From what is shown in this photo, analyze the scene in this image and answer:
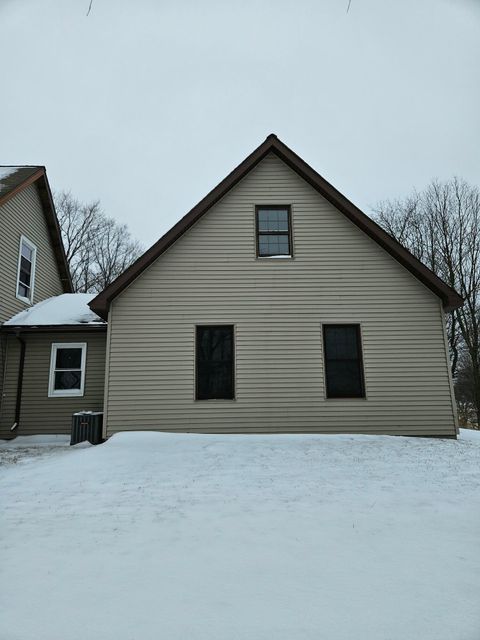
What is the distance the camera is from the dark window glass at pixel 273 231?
11.5m

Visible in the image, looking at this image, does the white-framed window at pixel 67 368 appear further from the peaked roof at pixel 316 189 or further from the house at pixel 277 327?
the house at pixel 277 327

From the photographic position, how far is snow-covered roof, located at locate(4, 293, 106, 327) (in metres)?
13.2

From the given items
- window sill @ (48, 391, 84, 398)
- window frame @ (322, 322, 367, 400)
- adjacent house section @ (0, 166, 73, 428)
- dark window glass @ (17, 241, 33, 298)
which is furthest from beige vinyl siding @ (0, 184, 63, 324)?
window frame @ (322, 322, 367, 400)

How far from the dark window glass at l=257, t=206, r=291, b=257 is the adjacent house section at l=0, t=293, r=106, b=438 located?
5.38m

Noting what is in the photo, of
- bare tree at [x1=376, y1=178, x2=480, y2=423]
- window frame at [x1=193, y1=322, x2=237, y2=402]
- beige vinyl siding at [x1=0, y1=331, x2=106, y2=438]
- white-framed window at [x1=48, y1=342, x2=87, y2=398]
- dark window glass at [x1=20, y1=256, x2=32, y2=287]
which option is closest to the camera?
window frame at [x1=193, y1=322, x2=237, y2=402]

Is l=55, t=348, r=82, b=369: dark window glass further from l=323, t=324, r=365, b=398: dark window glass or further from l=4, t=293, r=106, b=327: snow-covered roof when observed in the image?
l=323, t=324, r=365, b=398: dark window glass

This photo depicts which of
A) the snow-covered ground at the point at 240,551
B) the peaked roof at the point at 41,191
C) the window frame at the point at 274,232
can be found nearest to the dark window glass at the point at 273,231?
the window frame at the point at 274,232

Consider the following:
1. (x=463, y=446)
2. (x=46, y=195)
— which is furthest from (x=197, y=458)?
(x=46, y=195)

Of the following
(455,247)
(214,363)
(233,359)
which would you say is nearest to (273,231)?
(233,359)

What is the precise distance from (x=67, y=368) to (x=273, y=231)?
741 centimetres

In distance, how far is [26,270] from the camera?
14961 mm

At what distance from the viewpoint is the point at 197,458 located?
305 inches

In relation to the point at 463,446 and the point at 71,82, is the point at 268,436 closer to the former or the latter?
the point at 463,446

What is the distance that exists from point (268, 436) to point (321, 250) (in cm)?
492
